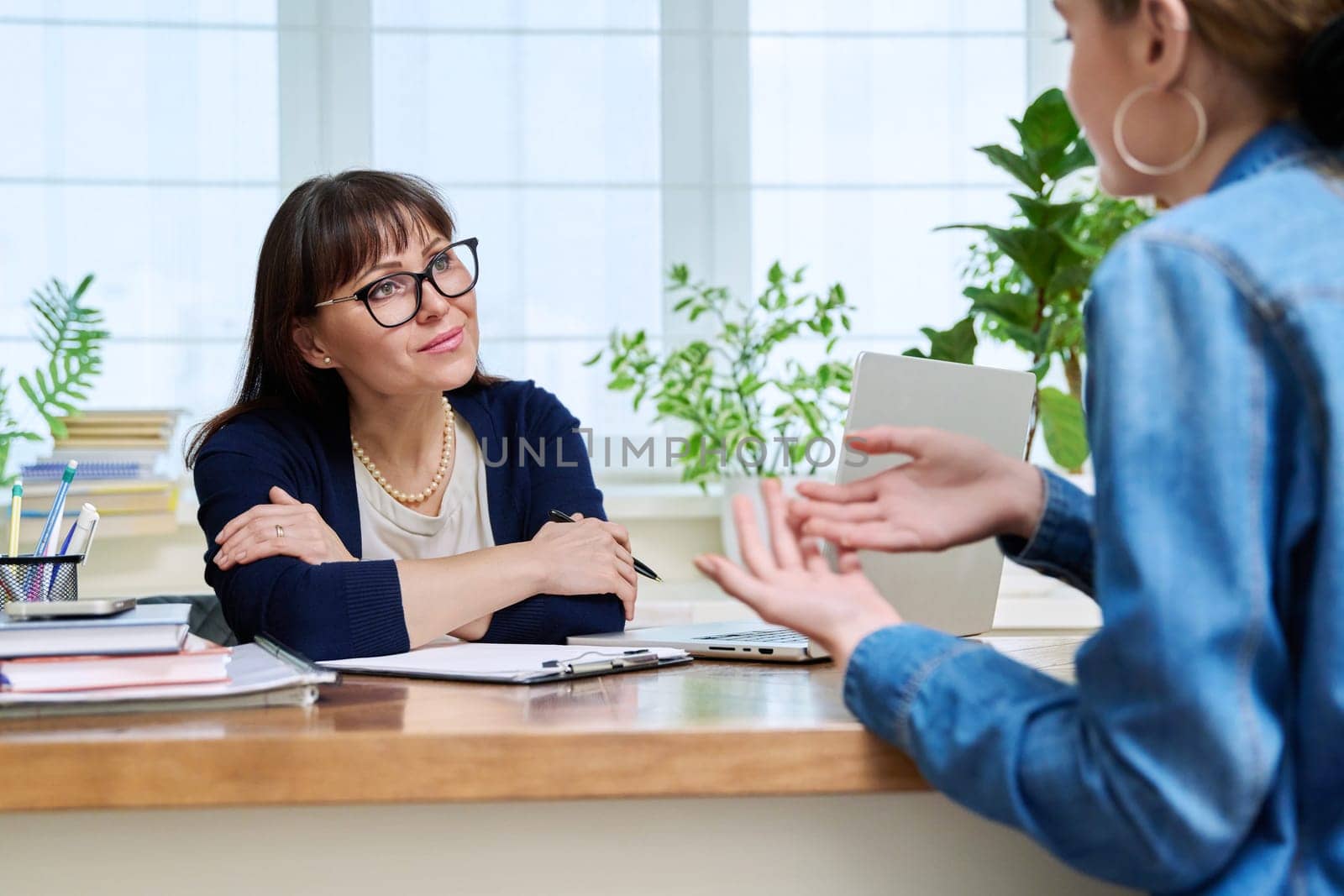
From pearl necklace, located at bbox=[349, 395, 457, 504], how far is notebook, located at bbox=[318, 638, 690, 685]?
54 centimetres

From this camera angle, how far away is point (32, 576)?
3.92 ft

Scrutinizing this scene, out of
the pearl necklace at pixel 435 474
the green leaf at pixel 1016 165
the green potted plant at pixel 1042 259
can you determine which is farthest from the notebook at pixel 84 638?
the green leaf at pixel 1016 165

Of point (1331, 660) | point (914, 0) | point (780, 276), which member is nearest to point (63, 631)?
point (1331, 660)

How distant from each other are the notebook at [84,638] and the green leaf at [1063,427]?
1.70 m

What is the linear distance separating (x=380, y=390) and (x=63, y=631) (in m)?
0.87

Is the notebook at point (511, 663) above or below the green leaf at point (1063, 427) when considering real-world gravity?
below

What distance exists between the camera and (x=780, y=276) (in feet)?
9.46

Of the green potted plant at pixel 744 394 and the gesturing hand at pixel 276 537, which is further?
the green potted plant at pixel 744 394

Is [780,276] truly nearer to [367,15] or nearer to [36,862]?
[367,15]

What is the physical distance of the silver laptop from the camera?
1184 millimetres

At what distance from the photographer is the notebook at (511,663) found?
1071 mm

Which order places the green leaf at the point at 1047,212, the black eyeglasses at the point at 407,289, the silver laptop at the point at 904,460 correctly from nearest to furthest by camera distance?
the silver laptop at the point at 904,460 → the black eyeglasses at the point at 407,289 → the green leaf at the point at 1047,212

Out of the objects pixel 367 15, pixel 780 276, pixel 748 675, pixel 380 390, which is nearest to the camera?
pixel 748 675

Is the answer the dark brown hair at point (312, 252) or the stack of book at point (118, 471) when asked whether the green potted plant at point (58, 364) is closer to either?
the stack of book at point (118, 471)
